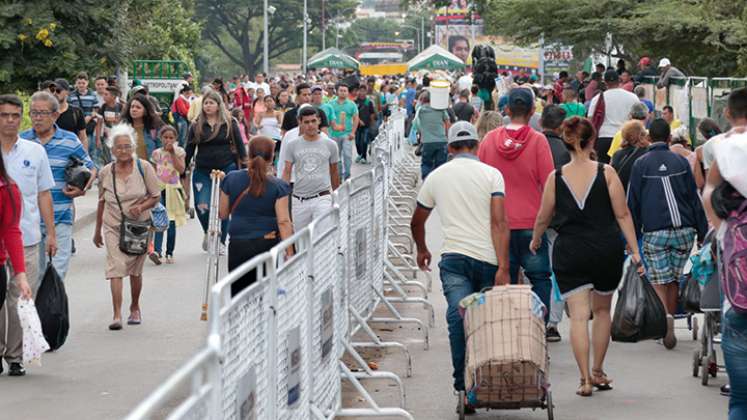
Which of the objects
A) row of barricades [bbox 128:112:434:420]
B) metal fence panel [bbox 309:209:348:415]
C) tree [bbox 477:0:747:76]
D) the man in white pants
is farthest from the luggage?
tree [bbox 477:0:747:76]

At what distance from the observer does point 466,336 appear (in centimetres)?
816

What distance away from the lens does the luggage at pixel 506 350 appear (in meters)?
7.84

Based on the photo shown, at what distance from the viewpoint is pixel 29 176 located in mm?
9562

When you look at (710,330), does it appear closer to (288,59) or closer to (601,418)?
(601,418)

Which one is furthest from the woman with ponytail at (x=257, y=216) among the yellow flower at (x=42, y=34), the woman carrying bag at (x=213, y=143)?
the yellow flower at (x=42, y=34)

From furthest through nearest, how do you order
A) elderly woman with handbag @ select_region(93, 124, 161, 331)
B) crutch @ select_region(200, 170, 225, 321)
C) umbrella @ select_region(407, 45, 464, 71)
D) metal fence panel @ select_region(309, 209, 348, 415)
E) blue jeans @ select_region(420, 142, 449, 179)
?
umbrella @ select_region(407, 45, 464, 71) < blue jeans @ select_region(420, 142, 449, 179) < crutch @ select_region(200, 170, 225, 321) < elderly woman with handbag @ select_region(93, 124, 161, 331) < metal fence panel @ select_region(309, 209, 348, 415)

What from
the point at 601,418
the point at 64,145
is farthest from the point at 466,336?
the point at 64,145

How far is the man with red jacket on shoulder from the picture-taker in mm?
9656

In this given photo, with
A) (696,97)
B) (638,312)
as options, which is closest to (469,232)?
(638,312)

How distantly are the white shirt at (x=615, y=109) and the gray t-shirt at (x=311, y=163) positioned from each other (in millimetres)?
5843

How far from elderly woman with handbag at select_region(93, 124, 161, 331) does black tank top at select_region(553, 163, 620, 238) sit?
393 cm

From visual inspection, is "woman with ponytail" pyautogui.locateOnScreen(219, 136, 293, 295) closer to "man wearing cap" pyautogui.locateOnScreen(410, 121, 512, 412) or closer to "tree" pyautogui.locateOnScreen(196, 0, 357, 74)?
"man wearing cap" pyautogui.locateOnScreen(410, 121, 512, 412)

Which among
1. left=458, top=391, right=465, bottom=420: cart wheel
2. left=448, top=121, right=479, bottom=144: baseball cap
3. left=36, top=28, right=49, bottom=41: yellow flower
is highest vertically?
left=36, top=28, right=49, bottom=41: yellow flower

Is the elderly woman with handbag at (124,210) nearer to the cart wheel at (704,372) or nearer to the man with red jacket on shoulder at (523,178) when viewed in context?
the man with red jacket on shoulder at (523,178)
